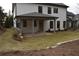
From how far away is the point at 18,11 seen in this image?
17.8m

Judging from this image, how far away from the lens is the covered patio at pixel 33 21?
54.9ft

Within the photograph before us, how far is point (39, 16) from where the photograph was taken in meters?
16.8

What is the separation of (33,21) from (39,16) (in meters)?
0.75

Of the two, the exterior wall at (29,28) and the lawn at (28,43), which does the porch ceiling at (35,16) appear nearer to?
the exterior wall at (29,28)

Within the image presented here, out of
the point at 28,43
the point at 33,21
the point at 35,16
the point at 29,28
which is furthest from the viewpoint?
the point at 29,28

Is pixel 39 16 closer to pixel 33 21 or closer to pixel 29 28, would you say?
pixel 33 21

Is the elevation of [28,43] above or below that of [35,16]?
below

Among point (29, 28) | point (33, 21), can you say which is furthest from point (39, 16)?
point (29, 28)

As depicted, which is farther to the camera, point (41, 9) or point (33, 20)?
point (41, 9)

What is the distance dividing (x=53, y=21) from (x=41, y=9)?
5.77 ft

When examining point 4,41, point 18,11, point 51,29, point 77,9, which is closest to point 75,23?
point 77,9

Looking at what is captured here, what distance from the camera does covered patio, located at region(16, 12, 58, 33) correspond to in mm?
16734

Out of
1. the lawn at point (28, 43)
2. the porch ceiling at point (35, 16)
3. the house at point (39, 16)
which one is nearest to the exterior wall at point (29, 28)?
the house at point (39, 16)

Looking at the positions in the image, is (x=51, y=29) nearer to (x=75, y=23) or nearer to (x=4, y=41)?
(x=75, y=23)
